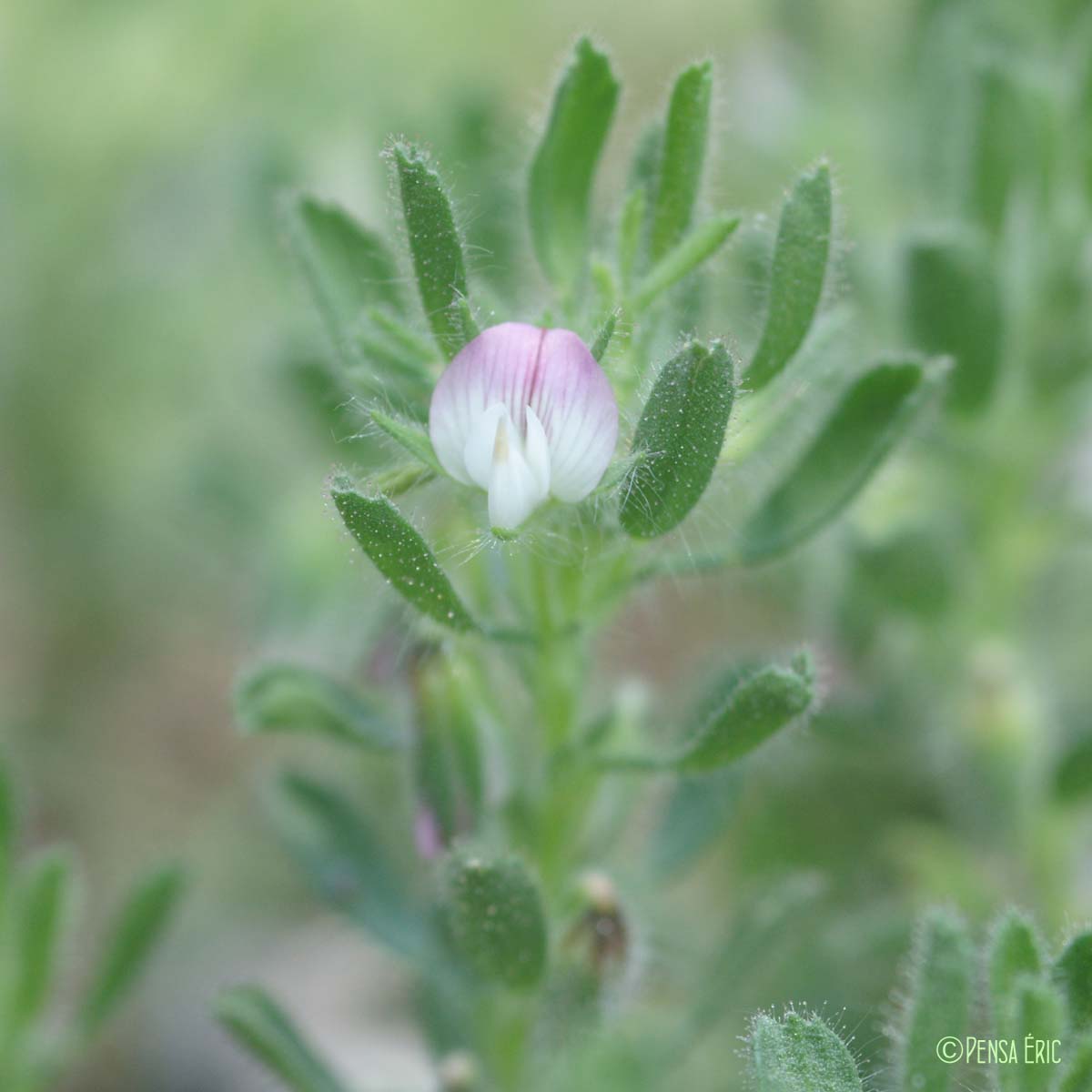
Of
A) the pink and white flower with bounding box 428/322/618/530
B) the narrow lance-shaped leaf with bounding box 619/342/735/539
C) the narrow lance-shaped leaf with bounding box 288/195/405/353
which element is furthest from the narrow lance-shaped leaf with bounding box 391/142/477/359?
the narrow lance-shaped leaf with bounding box 288/195/405/353

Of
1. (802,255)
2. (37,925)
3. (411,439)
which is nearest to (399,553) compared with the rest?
(411,439)

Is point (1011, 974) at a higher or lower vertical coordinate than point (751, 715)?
lower

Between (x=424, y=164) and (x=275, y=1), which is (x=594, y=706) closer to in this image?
(x=424, y=164)

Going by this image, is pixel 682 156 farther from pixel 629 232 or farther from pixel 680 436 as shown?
pixel 680 436

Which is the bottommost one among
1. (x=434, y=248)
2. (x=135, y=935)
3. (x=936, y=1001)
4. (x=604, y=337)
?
(x=936, y=1001)

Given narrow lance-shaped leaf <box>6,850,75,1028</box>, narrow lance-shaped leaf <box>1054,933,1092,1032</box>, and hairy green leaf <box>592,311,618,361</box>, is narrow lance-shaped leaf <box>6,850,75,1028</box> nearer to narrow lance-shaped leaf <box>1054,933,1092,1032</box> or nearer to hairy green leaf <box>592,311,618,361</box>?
hairy green leaf <box>592,311,618,361</box>

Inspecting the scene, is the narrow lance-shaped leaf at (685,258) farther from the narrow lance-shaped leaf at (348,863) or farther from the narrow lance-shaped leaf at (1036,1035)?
the narrow lance-shaped leaf at (348,863)

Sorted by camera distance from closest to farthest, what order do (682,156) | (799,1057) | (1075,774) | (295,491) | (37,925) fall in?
(799,1057), (682,156), (37,925), (1075,774), (295,491)
